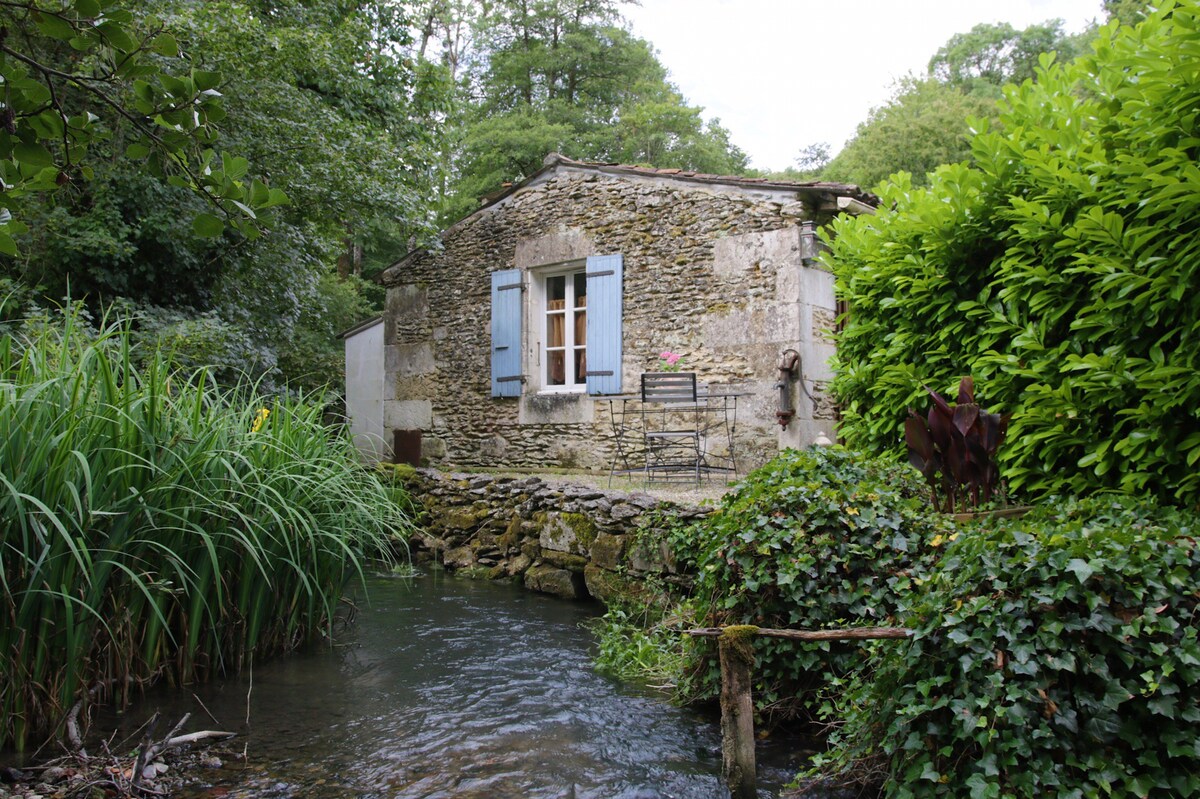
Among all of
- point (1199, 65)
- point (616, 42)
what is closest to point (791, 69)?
point (616, 42)

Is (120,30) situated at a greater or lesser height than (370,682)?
greater

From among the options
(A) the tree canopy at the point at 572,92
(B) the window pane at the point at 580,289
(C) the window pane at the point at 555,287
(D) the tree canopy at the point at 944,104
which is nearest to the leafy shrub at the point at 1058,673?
(B) the window pane at the point at 580,289

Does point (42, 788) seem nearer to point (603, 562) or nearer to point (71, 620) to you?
point (71, 620)

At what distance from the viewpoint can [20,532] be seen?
9.98 feet

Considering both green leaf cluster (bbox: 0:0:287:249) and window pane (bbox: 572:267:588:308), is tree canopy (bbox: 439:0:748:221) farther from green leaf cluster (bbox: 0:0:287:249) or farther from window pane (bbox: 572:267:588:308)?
green leaf cluster (bbox: 0:0:287:249)

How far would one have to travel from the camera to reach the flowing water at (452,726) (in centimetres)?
308

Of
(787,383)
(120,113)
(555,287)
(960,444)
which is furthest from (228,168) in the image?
(555,287)

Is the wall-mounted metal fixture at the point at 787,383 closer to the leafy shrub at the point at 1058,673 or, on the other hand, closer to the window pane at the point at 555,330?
the window pane at the point at 555,330

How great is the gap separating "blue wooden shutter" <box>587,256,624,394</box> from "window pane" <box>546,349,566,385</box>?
2.45 feet

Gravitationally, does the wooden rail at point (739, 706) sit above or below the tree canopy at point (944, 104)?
below

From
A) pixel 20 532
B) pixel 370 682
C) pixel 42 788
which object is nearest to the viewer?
pixel 42 788

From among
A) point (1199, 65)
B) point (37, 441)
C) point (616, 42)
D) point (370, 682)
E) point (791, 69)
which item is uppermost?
point (791, 69)

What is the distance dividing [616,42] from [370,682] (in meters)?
21.6

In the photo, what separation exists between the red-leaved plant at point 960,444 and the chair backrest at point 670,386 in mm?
4907
